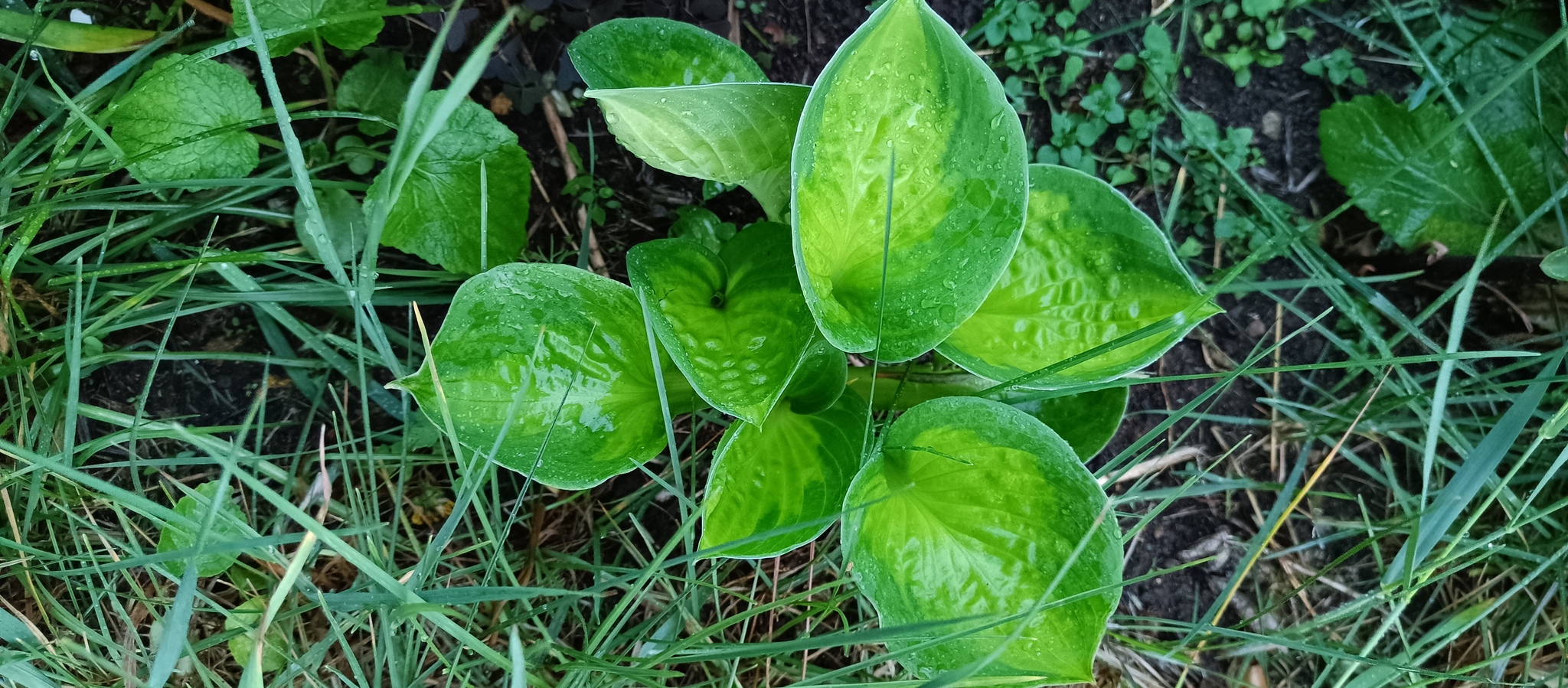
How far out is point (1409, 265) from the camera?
121 cm

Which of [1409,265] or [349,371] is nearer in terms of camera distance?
[349,371]

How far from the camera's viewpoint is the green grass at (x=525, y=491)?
947 millimetres

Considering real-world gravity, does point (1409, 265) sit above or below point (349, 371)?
above

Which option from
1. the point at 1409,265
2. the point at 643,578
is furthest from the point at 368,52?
the point at 1409,265

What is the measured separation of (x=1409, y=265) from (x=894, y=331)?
92 cm

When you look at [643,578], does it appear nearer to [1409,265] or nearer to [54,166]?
[54,166]

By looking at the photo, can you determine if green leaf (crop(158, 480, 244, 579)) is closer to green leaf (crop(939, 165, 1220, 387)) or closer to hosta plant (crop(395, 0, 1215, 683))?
hosta plant (crop(395, 0, 1215, 683))

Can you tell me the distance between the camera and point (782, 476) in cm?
85

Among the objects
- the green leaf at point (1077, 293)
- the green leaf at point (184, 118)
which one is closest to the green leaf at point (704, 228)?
the green leaf at point (1077, 293)

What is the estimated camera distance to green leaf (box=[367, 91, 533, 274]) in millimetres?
984

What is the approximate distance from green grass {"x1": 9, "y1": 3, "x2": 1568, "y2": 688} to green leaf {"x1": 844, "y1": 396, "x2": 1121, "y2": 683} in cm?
10

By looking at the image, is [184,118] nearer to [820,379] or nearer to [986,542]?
[820,379]

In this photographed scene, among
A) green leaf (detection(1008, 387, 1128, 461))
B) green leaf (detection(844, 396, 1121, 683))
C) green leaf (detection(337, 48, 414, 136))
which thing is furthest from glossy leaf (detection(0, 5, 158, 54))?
green leaf (detection(1008, 387, 1128, 461))

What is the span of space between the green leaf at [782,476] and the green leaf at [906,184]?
0.12 m
